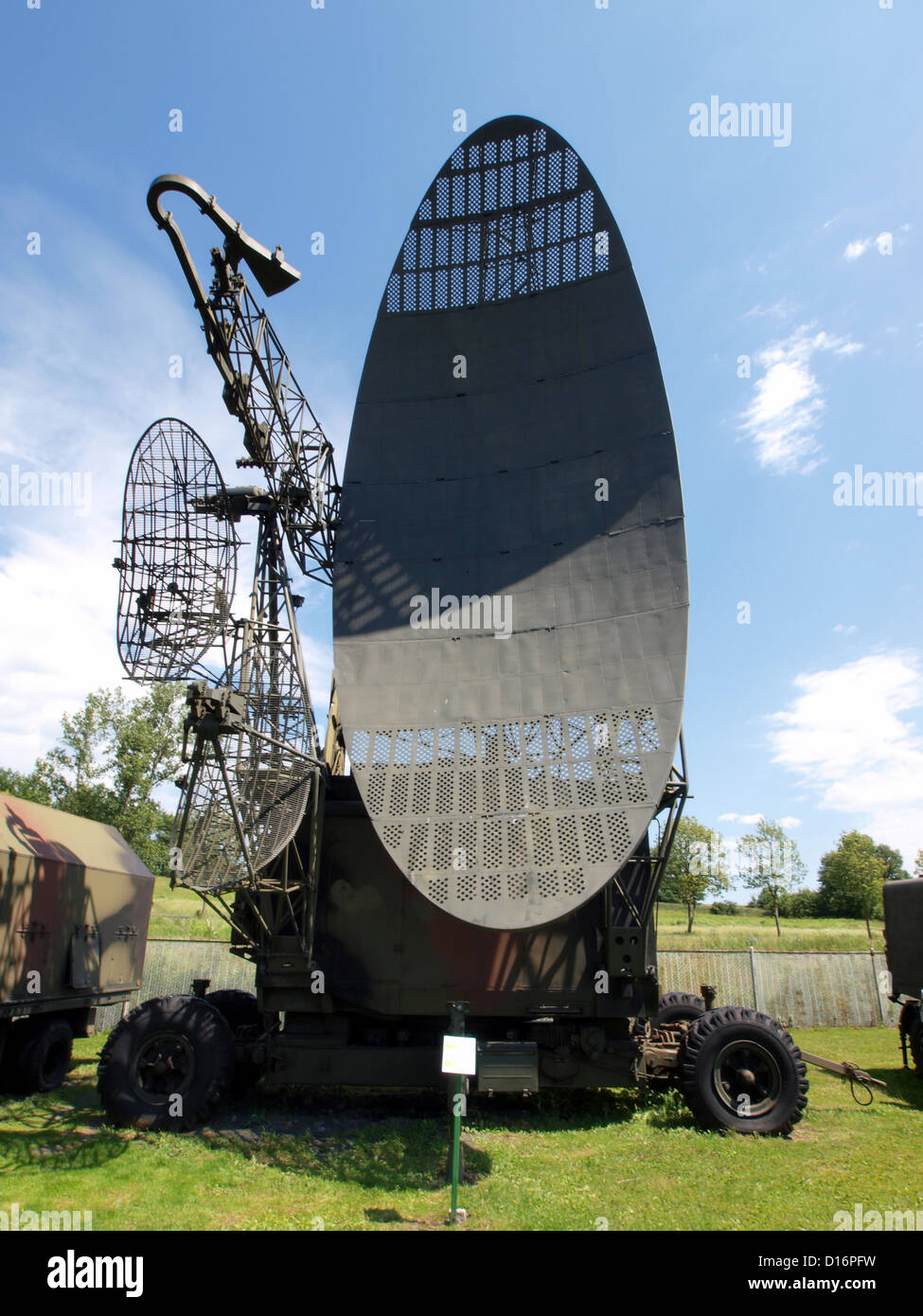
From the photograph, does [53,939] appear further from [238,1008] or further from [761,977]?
[761,977]

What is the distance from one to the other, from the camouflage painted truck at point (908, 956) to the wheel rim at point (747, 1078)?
605 centimetres

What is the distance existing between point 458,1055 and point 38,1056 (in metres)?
9.91

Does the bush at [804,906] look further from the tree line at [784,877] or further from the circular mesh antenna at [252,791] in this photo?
the circular mesh antenna at [252,791]

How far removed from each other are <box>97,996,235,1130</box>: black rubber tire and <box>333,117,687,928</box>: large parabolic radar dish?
4362 millimetres

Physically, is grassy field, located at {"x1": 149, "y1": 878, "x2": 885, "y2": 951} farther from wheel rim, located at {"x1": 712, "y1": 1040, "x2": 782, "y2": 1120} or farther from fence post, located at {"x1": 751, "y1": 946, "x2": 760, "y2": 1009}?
wheel rim, located at {"x1": 712, "y1": 1040, "x2": 782, "y2": 1120}

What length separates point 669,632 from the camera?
10148 mm

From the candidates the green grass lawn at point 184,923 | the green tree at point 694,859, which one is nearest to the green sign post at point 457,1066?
the green grass lawn at point 184,923

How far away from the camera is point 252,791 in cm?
1113

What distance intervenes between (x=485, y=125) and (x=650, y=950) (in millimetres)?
13520

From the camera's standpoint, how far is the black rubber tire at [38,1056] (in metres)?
13.9

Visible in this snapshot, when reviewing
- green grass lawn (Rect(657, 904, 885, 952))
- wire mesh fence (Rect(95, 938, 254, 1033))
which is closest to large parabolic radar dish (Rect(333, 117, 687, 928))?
wire mesh fence (Rect(95, 938, 254, 1033))

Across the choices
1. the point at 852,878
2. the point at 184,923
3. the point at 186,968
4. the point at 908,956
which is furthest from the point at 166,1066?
the point at 852,878
